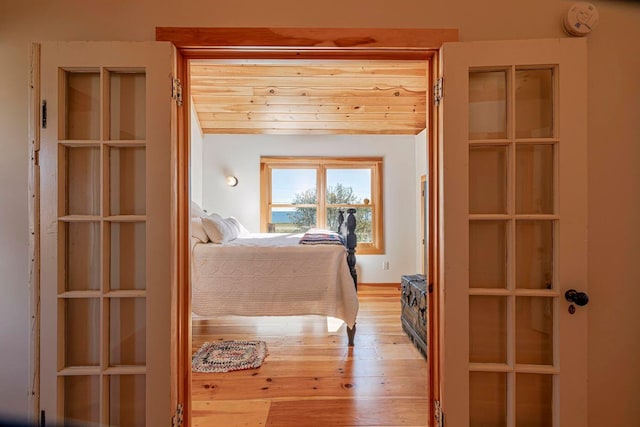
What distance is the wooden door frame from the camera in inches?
58.4

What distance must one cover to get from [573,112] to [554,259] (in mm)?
650

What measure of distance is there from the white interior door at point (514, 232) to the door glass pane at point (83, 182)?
162cm

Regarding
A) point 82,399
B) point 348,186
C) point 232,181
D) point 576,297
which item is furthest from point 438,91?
point 232,181

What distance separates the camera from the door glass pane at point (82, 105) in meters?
1.47

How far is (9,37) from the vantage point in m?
1.50

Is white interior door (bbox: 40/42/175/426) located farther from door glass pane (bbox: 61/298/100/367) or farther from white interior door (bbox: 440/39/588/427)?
white interior door (bbox: 440/39/588/427)

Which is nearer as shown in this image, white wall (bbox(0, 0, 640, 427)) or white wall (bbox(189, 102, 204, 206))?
white wall (bbox(0, 0, 640, 427))

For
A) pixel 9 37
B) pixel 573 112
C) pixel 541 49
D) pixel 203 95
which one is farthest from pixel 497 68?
pixel 203 95

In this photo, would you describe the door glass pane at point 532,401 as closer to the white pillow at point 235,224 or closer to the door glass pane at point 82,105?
the door glass pane at point 82,105

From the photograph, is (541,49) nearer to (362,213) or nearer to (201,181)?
(362,213)

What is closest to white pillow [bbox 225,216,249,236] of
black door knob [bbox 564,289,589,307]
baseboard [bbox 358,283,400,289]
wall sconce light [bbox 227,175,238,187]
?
wall sconce light [bbox 227,175,238,187]

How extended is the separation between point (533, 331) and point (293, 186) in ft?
A: 15.0

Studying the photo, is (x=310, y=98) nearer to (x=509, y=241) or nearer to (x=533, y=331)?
(x=509, y=241)

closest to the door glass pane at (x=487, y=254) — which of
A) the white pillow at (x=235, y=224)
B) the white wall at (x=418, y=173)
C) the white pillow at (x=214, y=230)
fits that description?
the white pillow at (x=214, y=230)
